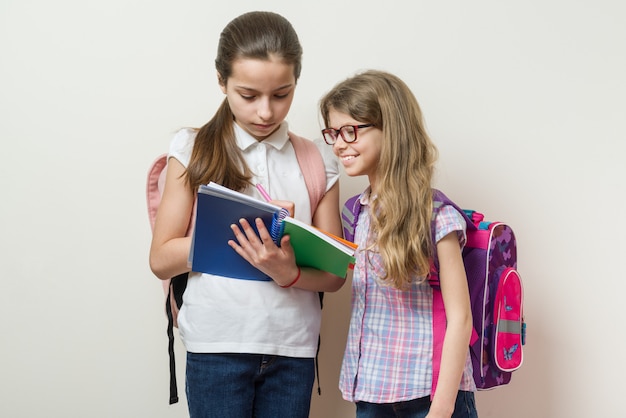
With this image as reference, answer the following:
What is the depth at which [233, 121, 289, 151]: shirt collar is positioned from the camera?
154 cm

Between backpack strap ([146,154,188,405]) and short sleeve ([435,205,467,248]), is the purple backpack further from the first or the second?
backpack strap ([146,154,188,405])

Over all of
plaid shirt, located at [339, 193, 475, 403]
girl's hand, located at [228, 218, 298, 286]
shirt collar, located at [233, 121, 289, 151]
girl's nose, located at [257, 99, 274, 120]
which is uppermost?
girl's nose, located at [257, 99, 274, 120]

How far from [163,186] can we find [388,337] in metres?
0.67

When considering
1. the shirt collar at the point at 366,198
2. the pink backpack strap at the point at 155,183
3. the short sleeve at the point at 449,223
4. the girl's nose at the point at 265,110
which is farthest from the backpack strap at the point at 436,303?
the pink backpack strap at the point at 155,183

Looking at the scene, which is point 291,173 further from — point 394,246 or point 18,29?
point 18,29

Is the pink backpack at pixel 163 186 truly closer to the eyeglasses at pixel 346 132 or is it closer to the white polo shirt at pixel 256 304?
the white polo shirt at pixel 256 304

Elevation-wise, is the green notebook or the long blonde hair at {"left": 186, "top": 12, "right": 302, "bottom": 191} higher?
the long blonde hair at {"left": 186, "top": 12, "right": 302, "bottom": 191}

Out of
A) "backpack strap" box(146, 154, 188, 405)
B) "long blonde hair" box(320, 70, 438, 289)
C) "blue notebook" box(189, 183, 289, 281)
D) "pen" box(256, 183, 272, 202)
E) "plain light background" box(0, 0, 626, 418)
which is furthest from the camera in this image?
"plain light background" box(0, 0, 626, 418)

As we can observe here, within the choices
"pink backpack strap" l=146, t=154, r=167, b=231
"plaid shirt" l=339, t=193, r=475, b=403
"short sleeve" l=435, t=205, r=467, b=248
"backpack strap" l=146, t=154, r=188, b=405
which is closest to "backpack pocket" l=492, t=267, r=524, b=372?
"plaid shirt" l=339, t=193, r=475, b=403

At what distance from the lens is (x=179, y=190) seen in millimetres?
1499

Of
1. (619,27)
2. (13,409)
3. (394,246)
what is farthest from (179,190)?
(619,27)

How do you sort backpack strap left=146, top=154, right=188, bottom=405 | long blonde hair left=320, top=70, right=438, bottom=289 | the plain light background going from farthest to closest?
the plain light background < backpack strap left=146, top=154, right=188, bottom=405 < long blonde hair left=320, top=70, right=438, bottom=289

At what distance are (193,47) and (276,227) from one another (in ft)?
2.94

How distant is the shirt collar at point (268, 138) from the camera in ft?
5.06
